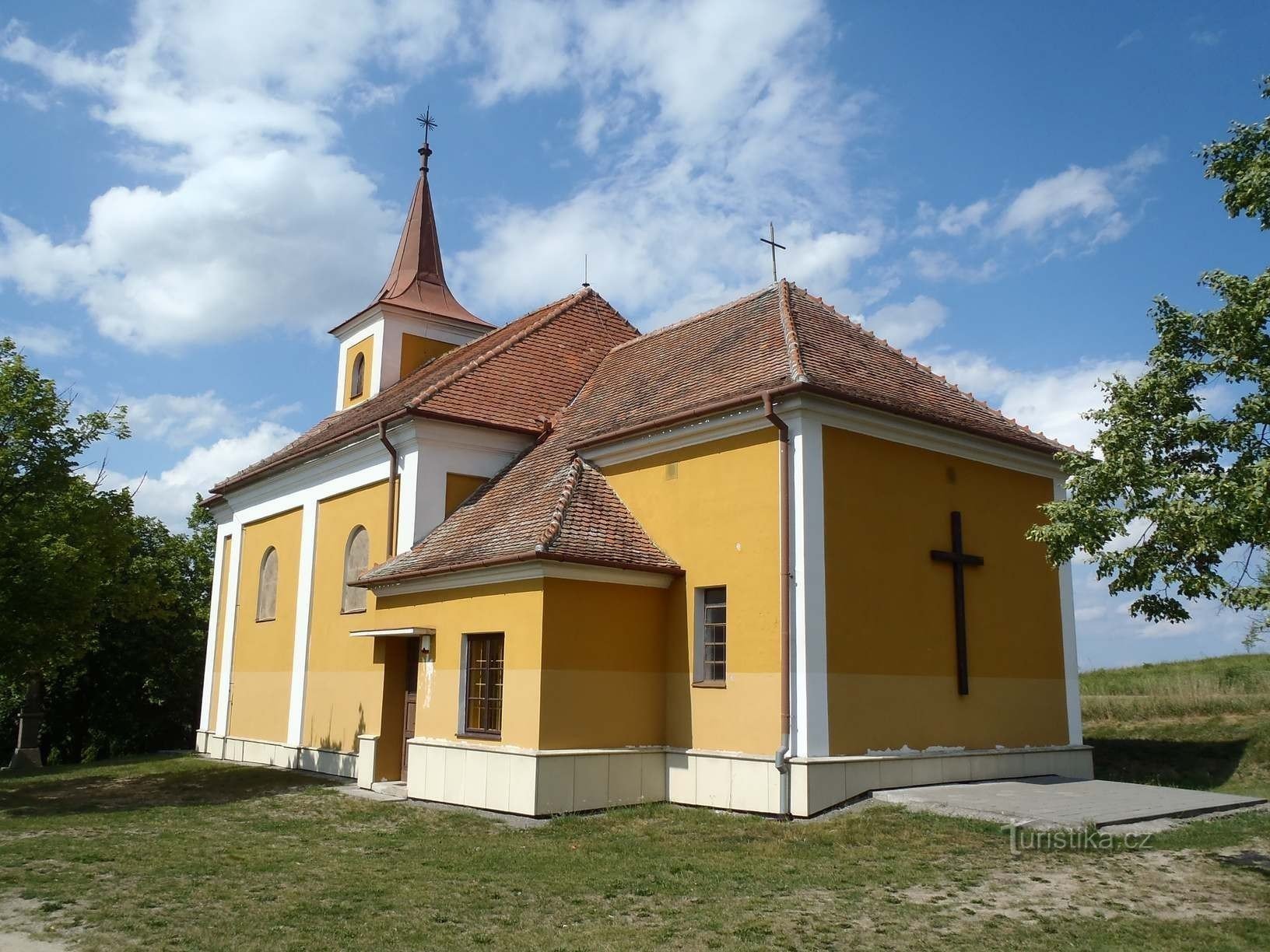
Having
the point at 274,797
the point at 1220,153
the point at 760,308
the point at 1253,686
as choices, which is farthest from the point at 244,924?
the point at 1253,686

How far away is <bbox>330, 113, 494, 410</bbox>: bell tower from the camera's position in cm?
2508

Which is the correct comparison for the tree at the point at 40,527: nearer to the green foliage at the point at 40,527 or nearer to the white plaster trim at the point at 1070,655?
the green foliage at the point at 40,527

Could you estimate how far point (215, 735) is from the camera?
79.5 ft

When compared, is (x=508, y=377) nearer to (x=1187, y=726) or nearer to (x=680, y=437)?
(x=680, y=437)

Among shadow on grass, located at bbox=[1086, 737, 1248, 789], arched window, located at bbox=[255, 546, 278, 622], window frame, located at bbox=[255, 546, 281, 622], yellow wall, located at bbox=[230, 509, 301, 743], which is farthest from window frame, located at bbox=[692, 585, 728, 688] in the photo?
arched window, located at bbox=[255, 546, 278, 622]

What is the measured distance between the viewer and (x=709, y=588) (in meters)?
14.6

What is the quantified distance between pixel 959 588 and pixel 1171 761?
5202mm

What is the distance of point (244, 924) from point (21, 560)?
9738 millimetres

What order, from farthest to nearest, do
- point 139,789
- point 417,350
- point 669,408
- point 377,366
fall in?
point 417,350
point 377,366
point 139,789
point 669,408

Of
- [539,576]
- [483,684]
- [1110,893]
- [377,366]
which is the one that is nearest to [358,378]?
[377,366]

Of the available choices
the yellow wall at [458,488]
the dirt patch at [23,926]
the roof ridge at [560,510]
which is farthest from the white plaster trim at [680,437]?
the dirt patch at [23,926]

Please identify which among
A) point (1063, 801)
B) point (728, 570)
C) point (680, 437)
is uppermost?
point (680, 437)

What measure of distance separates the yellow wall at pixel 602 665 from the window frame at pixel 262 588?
11.0m

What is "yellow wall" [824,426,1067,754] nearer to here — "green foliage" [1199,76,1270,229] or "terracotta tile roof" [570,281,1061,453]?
"terracotta tile roof" [570,281,1061,453]
